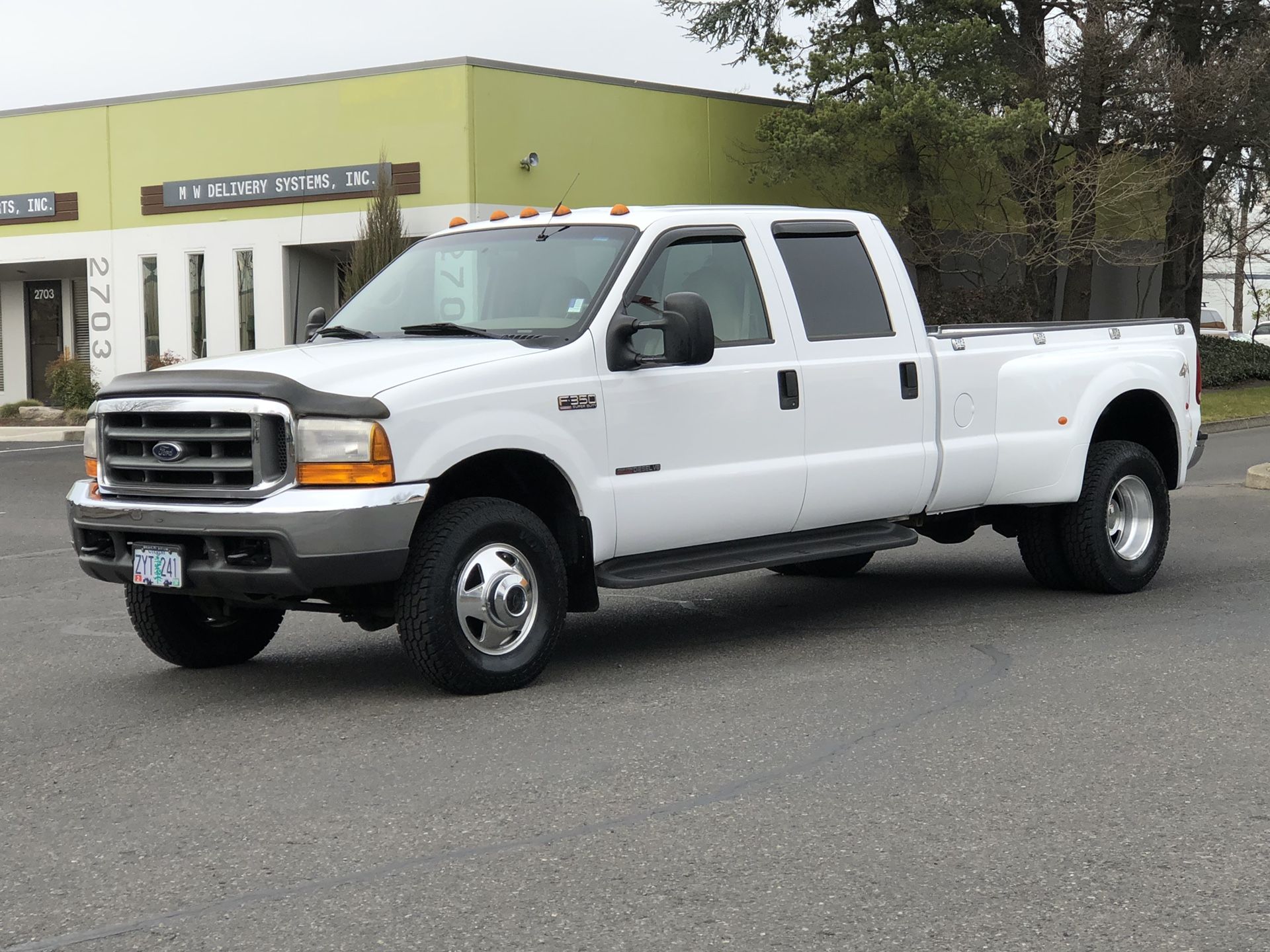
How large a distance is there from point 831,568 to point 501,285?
12.4 feet

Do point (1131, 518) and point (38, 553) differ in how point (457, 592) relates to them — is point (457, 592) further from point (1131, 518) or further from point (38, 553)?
point (38, 553)

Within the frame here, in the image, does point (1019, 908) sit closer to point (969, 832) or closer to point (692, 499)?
point (969, 832)

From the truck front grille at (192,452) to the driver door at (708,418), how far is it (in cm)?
154

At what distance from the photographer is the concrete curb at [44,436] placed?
2744 cm

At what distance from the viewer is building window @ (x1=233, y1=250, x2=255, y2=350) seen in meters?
30.8

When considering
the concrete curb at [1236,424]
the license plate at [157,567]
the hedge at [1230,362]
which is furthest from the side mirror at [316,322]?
the hedge at [1230,362]

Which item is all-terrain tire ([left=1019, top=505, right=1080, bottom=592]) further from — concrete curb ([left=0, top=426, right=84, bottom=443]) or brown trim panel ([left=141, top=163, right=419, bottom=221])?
concrete curb ([left=0, top=426, right=84, bottom=443])

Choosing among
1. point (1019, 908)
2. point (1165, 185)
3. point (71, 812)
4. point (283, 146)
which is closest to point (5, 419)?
point (283, 146)

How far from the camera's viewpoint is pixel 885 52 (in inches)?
1193

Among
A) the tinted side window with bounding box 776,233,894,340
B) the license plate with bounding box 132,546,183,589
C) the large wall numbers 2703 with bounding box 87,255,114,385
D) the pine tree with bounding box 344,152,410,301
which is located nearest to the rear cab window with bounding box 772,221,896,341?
the tinted side window with bounding box 776,233,894,340

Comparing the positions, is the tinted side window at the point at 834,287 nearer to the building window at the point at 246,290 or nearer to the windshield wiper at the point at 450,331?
the windshield wiper at the point at 450,331

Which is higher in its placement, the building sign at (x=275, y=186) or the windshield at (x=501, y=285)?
the building sign at (x=275, y=186)

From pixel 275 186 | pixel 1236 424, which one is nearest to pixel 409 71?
pixel 275 186

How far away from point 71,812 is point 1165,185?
31054 mm
